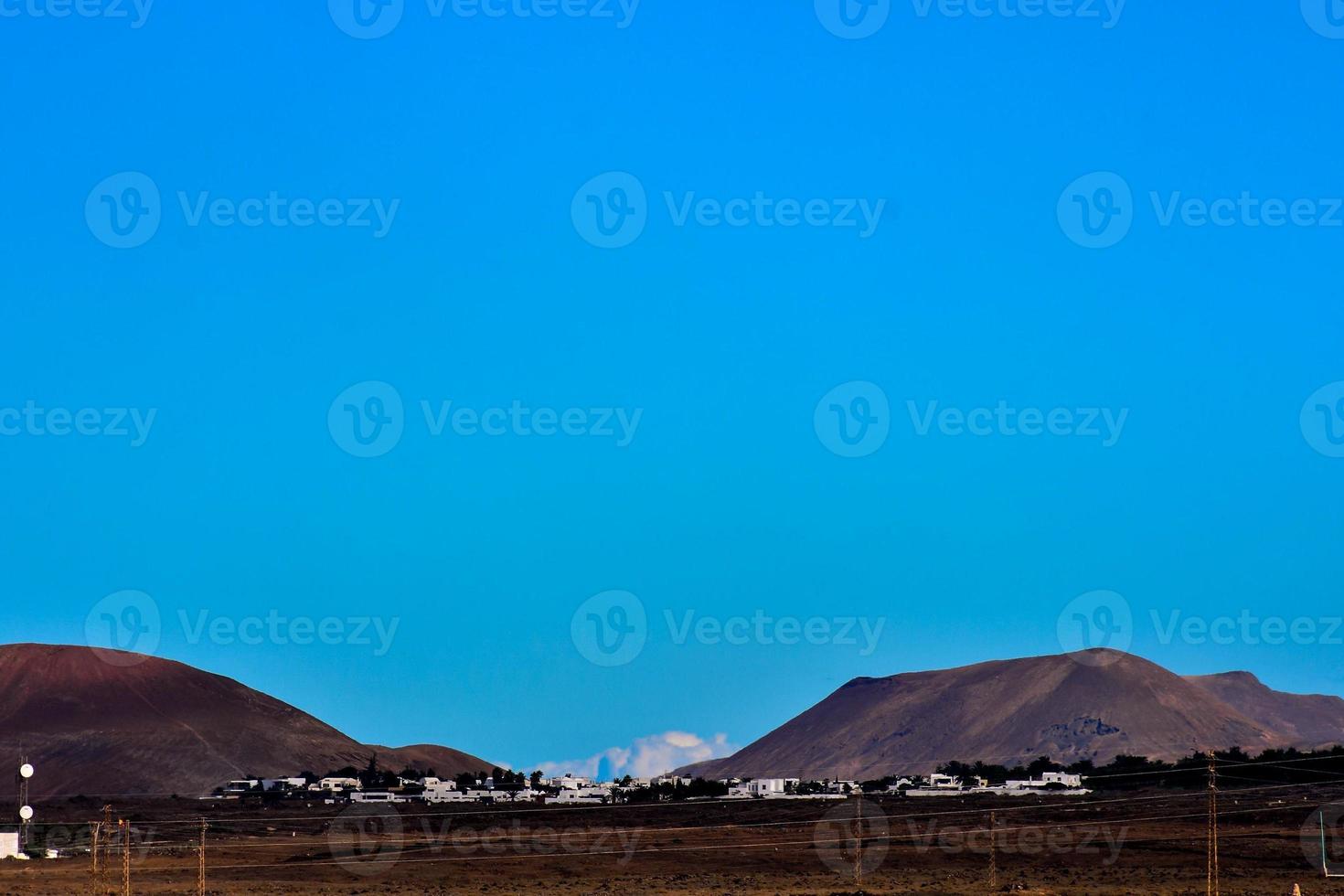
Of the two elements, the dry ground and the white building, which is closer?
the dry ground

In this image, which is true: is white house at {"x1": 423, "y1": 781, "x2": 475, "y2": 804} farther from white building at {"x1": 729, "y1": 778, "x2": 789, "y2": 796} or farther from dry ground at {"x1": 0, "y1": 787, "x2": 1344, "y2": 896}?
white building at {"x1": 729, "y1": 778, "x2": 789, "y2": 796}

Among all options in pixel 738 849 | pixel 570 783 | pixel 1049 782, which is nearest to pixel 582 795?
pixel 570 783

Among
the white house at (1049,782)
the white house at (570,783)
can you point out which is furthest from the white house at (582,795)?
the white house at (1049,782)

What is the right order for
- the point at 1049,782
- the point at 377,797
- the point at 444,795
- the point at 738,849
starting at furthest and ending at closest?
the point at 444,795 < the point at 377,797 < the point at 1049,782 < the point at 738,849

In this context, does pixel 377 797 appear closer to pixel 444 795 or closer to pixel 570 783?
pixel 444 795

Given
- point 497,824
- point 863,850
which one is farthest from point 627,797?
point 863,850

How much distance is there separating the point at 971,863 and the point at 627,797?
53354 mm

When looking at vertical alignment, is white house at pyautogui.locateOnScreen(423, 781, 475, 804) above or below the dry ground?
above

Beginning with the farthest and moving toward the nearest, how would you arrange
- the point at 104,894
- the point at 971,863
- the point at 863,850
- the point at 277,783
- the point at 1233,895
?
1. the point at 277,783
2. the point at 863,850
3. the point at 971,863
4. the point at 104,894
5. the point at 1233,895

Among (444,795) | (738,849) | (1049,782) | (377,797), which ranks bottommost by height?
(738,849)

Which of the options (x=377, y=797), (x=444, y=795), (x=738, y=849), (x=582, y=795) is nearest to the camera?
(x=738, y=849)

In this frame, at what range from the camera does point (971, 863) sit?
9019cm

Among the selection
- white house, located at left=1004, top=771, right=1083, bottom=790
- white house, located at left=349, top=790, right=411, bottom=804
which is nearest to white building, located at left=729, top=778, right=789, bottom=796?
white house, located at left=1004, top=771, right=1083, bottom=790

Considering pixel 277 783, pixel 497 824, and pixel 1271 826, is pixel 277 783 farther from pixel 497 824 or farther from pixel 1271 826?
pixel 1271 826
